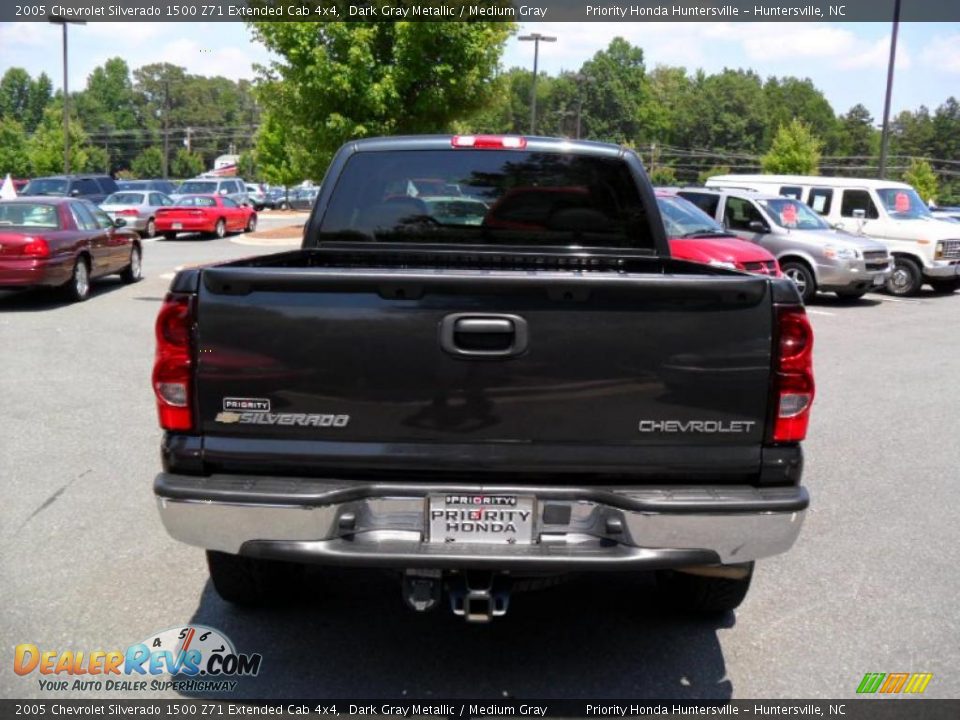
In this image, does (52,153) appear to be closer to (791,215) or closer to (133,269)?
(133,269)

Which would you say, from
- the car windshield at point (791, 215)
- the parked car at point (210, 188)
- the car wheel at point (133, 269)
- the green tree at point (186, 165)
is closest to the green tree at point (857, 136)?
the green tree at point (186, 165)

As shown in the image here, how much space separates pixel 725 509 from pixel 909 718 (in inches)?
43.1

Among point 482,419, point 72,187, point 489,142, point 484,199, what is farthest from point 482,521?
point 72,187

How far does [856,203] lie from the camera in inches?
723

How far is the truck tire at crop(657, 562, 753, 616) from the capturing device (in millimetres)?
3857

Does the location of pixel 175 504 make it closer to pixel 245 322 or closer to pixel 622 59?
pixel 245 322

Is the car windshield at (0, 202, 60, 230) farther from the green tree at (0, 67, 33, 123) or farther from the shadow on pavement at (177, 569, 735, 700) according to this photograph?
the green tree at (0, 67, 33, 123)

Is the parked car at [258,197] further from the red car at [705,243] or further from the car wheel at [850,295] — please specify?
the red car at [705,243]

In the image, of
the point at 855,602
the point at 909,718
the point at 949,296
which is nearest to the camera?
the point at 909,718

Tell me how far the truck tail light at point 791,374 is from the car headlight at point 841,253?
13096mm

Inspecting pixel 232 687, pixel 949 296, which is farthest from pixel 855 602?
pixel 949 296

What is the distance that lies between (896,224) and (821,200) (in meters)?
1.57

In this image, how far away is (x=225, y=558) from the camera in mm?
3721

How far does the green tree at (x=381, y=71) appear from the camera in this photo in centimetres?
1995
